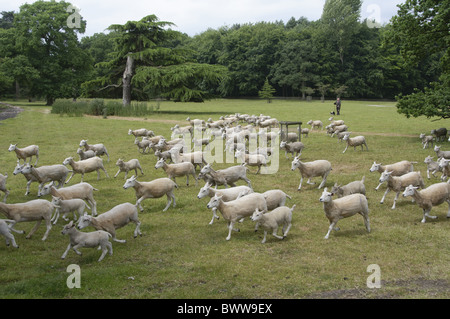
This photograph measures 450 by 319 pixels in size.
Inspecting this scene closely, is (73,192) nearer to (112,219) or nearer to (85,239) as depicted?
(112,219)

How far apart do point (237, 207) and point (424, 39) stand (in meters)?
18.0

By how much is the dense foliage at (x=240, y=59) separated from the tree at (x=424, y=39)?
0.05m

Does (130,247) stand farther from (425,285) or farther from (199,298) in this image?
(425,285)

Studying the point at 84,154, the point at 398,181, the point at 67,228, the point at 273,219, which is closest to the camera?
the point at 67,228

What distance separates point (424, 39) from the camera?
21.8 meters

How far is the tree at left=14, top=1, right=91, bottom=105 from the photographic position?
56.1 metres

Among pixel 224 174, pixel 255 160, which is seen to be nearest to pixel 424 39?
pixel 255 160

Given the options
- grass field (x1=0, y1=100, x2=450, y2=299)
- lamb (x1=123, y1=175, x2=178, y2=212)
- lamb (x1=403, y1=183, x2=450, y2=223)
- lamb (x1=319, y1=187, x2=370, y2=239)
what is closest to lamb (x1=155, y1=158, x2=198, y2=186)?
grass field (x1=0, y1=100, x2=450, y2=299)

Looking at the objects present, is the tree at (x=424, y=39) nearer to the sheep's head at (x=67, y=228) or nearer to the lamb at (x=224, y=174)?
the lamb at (x=224, y=174)

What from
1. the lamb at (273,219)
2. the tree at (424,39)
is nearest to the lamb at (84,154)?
the lamb at (273,219)

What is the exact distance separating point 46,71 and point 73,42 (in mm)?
6213

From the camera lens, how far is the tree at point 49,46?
56.1 meters

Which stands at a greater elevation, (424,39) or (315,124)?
(424,39)

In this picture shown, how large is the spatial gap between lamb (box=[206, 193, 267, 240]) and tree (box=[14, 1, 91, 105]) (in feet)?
173
